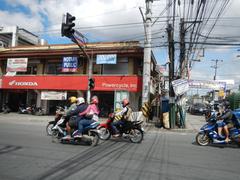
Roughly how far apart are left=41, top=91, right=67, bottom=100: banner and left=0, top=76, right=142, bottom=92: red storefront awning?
0.40m

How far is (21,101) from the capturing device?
29781 millimetres

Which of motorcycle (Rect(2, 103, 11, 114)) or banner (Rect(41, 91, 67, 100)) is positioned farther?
motorcycle (Rect(2, 103, 11, 114))

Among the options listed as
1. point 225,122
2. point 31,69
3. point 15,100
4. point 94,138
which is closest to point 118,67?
point 31,69

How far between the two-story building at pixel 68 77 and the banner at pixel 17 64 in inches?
16.1

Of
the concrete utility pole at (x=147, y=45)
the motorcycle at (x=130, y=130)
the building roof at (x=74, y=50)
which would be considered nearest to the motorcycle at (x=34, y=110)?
the building roof at (x=74, y=50)

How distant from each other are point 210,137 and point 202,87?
15611 millimetres

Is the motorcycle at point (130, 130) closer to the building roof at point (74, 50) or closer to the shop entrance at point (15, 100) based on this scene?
the building roof at point (74, 50)

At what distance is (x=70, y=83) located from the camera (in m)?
25.3

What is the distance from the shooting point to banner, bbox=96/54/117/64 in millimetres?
23812

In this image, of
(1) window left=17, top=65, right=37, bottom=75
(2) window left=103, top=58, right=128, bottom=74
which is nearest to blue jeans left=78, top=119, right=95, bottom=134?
(2) window left=103, top=58, right=128, bottom=74

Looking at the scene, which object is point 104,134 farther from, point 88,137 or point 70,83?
point 70,83

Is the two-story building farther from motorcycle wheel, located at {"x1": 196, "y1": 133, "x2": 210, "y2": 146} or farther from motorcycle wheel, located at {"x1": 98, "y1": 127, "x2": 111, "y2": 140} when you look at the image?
motorcycle wheel, located at {"x1": 196, "y1": 133, "x2": 210, "y2": 146}

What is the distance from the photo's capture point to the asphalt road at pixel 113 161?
6.36 m

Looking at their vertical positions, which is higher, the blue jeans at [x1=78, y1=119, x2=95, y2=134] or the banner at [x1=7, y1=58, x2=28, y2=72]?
the banner at [x1=7, y1=58, x2=28, y2=72]
